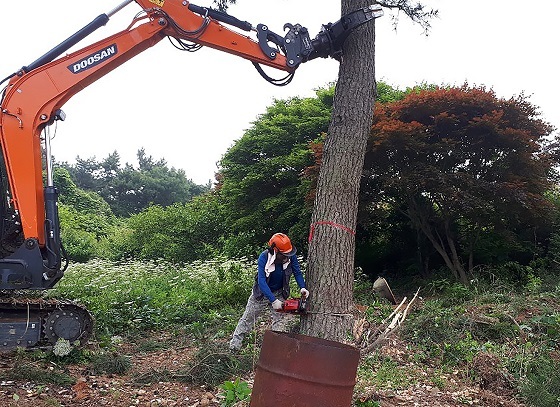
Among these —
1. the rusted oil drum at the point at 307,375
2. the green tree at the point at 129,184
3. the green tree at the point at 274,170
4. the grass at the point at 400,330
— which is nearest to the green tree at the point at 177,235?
the green tree at the point at 274,170

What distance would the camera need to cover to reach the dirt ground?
471 cm

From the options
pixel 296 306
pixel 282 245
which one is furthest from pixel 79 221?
pixel 296 306

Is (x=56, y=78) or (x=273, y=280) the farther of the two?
(x=273, y=280)

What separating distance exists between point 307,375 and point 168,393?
2.26m

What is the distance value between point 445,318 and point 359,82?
3.63m

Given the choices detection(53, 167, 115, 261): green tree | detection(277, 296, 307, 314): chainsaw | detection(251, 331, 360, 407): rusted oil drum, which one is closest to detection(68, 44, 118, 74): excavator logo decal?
detection(277, 296, 307, 314): chainsaw

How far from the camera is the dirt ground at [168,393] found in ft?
15.5

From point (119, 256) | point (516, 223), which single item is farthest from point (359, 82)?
point (119, 256)

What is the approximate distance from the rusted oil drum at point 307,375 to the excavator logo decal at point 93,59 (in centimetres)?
439

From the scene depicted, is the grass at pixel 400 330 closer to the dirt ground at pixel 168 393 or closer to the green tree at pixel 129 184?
the dirt ground at pixel 168 393

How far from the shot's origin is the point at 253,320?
6617 mm

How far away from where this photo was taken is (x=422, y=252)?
41.9 feet

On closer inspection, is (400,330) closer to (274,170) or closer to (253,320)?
(253,320)

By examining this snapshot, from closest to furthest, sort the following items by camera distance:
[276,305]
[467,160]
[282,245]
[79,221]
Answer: [276,305]
[282,245]
[467,160]
[79,221]
